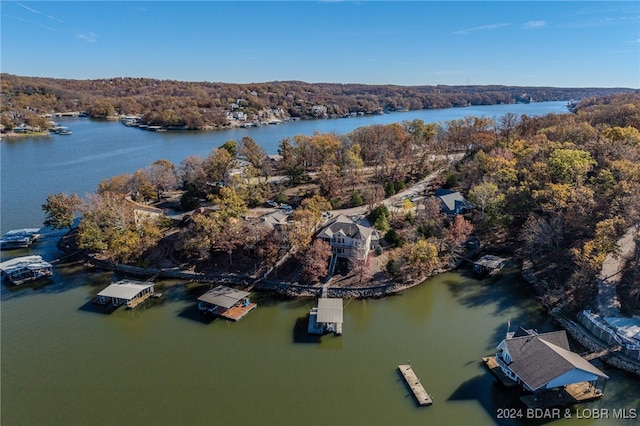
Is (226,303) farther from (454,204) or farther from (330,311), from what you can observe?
(454,204)

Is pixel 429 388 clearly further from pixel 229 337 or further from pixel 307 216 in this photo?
pixel 307 216

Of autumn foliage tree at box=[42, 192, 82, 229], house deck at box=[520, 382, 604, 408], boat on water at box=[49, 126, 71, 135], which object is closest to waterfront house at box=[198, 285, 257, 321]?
house deck at box=[520, 382, 604, 408]

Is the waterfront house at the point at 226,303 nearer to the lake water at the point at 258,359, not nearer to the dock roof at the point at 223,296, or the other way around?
the dock roof at the point at 223,296

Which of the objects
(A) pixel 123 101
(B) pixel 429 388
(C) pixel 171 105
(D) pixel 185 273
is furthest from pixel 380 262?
(A) pixel 123 101

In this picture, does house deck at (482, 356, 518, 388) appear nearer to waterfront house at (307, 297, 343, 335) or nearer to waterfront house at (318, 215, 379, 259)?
waterfront house at (307, 297, 343, 335)

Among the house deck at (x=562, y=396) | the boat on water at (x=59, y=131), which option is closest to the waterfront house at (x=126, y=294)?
the house deck at (x=562, y=396)
